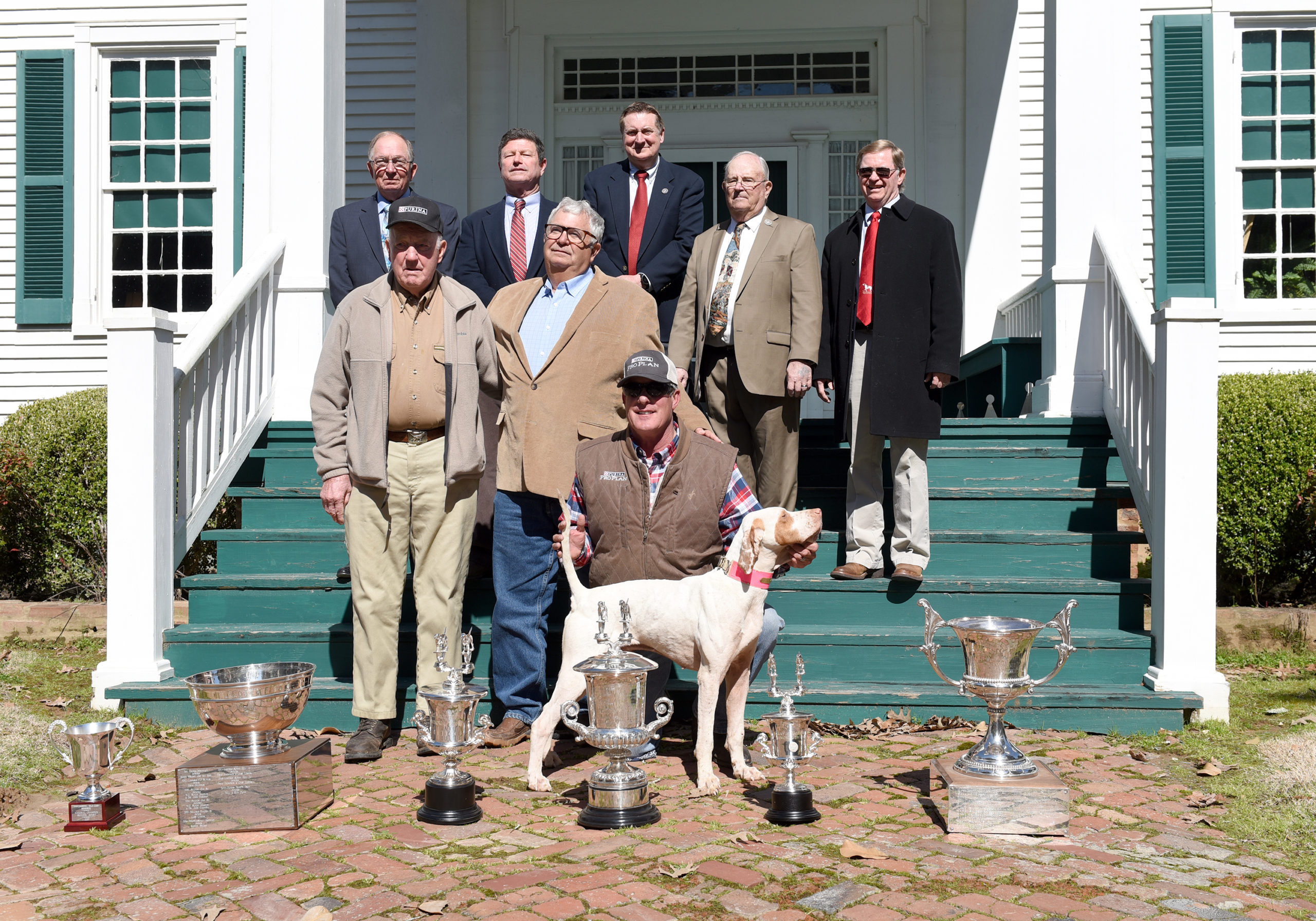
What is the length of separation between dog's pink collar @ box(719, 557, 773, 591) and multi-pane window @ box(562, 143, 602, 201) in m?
6.02

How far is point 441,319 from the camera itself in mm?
4652

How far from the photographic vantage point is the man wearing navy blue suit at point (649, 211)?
573 centimetres

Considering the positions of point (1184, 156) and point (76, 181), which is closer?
point (1184, 156)

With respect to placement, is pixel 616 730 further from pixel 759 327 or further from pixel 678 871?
pixel 759 327

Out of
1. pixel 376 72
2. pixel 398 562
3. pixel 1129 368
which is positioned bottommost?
pixel 398 562

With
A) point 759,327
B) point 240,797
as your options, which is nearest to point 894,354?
point 759,327

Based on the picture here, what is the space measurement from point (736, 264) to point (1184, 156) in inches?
187

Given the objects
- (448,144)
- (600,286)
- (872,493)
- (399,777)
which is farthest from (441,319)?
(448,144)

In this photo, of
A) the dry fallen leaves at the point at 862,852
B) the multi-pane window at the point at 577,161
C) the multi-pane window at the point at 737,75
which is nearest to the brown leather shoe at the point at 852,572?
the dry fallen leaves at the point at 862,852

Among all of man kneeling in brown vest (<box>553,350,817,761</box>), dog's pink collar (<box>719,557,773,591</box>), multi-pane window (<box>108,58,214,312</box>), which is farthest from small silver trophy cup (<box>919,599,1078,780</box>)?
multi-pane window (<box>108,58,214,312</box>)

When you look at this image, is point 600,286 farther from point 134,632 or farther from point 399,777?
point 134,632

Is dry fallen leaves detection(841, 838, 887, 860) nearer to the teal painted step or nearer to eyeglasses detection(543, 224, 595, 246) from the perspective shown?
the teal painted step

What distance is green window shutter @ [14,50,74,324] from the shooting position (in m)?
8.85

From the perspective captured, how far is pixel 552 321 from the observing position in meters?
4.73
